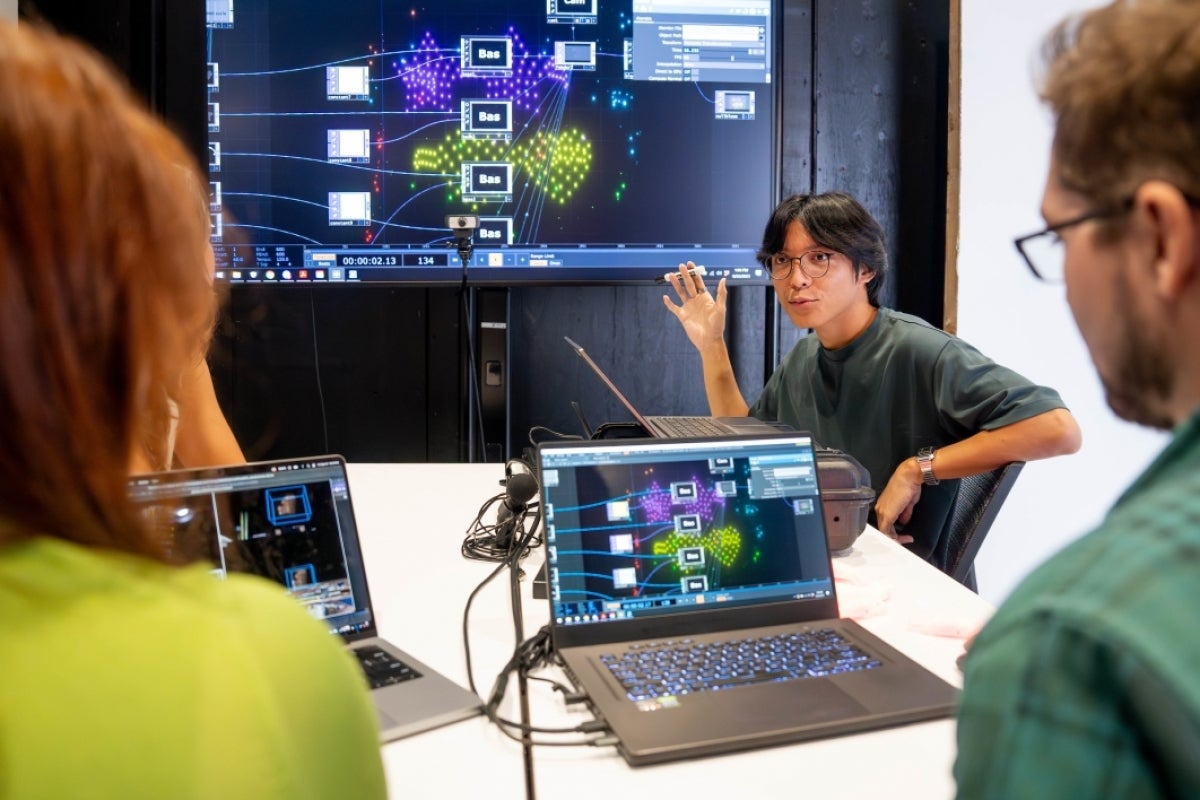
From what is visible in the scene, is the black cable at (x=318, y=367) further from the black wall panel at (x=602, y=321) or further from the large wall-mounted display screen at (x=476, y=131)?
the large wall-mounted display screen at (x=476, y=131)

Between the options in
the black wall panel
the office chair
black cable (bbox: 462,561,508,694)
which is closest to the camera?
black cable (bbox: 462,561,508,694)

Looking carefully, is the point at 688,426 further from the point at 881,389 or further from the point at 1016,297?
the point at 1016,297

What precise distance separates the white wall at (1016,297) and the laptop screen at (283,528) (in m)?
2.26

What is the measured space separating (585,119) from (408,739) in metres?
2.46

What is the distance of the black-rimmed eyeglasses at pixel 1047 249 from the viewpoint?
664 mm

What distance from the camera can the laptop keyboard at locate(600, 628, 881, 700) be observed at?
1088 millimetres

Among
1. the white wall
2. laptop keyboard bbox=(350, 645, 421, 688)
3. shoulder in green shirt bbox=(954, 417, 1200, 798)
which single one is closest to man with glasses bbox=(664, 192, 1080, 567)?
the white wall

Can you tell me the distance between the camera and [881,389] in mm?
2350

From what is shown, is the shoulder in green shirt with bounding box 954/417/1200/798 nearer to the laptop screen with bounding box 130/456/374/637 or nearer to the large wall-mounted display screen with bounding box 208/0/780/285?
the laptop screen with bounding box 130/456/374/637

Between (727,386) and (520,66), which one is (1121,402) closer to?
(727,386)

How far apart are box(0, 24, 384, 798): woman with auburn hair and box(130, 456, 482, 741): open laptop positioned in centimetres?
56

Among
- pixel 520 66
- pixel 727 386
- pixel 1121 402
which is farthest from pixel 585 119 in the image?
pixel 1121 402

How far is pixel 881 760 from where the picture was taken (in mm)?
958

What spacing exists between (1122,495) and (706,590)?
0.72 meters
